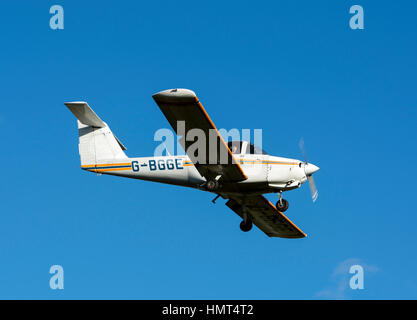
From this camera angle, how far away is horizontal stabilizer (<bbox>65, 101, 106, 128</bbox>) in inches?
1002

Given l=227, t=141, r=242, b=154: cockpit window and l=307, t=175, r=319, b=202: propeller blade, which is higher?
l=227, t=141, r=242, b=154: cockpit window

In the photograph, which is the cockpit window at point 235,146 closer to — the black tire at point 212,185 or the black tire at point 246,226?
the black tire at point 212,185

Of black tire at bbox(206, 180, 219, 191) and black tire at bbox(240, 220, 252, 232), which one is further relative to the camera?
black tire at bbox(240, 220, 252, 232)

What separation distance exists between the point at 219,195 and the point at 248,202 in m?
1.60

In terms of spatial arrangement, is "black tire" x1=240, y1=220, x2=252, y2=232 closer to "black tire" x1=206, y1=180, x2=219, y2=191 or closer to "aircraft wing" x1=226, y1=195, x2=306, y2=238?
"aircraft wing" x1=226, y1=195, x2=306, y2=238

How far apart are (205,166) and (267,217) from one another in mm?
4840

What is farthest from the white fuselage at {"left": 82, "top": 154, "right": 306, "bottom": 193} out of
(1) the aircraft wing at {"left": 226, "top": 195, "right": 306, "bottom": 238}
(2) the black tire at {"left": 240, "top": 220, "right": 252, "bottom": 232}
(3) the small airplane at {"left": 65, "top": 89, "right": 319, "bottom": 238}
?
(2) the black tire at {"left": 240, "top": 220, "right": 252, "bottom": 232}

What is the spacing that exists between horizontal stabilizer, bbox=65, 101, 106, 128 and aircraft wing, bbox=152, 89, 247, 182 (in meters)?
5.03

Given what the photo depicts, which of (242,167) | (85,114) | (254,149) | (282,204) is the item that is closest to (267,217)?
(282,204)

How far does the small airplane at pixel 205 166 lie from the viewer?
21219 mm

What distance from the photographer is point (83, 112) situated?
2578 centimetres

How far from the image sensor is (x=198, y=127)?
848 inches

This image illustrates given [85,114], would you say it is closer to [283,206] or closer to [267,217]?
[267,217]

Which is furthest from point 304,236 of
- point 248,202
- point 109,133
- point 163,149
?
point 109,133
